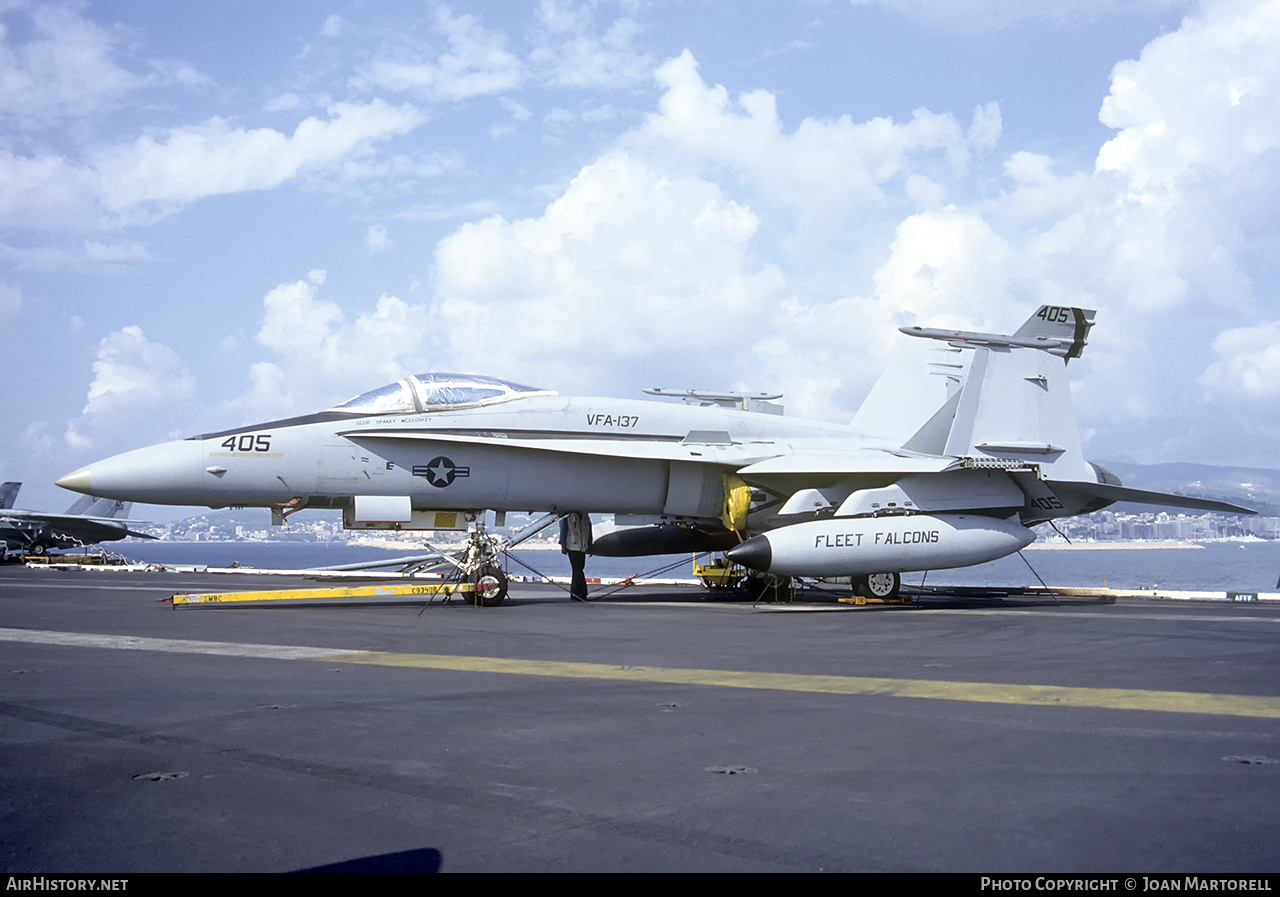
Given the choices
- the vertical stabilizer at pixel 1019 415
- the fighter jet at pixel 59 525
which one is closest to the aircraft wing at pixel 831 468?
the vertical stabilizer at pixel 1019 415

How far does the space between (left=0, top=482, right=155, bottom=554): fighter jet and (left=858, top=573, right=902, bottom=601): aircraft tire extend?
4200cm

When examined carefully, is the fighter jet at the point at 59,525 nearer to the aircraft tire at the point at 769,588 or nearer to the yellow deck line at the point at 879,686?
the aircraft tire at the point at 769,588

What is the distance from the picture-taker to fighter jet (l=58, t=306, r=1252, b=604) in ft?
48.4

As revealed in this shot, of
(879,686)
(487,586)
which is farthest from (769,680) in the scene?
(487,586)

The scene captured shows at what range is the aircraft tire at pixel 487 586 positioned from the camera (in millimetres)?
15914

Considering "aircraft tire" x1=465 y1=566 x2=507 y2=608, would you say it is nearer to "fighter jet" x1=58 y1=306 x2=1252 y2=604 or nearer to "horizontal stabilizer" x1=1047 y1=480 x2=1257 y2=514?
"fighter jet" x1=58 y1=306 x2=1252 y2=604

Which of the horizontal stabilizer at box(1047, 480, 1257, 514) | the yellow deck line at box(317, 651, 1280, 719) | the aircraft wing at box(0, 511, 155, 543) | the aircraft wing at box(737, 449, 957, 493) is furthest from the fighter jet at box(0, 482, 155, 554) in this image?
the yellow deck line at box(317, 651, 1280, 719)

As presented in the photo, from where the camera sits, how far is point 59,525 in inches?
2032

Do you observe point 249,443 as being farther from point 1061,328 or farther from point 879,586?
point 1061,328

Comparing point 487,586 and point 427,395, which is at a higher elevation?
point 427,395

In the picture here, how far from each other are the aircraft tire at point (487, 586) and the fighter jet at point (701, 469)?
1.4 inches

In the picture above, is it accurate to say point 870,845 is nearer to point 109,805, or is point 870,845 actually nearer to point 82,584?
point 109,805

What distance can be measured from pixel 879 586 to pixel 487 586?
22.1 feet
